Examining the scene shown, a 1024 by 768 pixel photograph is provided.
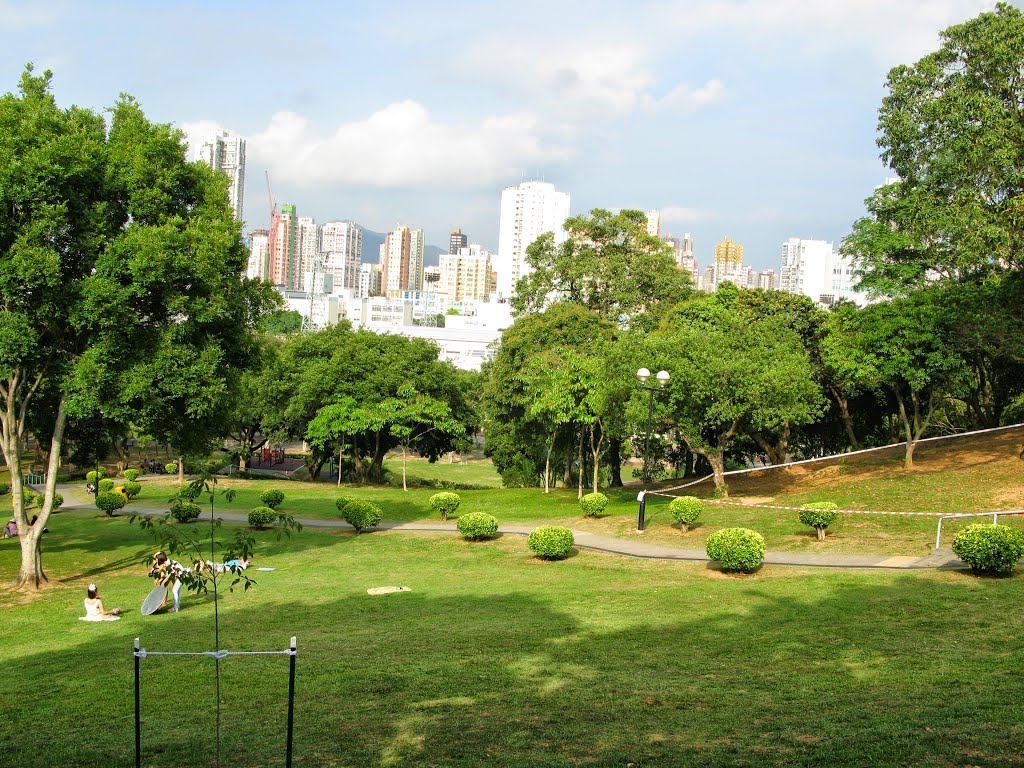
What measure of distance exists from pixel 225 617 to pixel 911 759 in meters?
11.8

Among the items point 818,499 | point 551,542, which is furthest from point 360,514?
point 818,499

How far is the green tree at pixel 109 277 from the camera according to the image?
17.3 m

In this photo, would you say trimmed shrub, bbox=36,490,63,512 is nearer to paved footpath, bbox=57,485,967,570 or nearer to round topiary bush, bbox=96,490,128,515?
round topiary bush, bbox=96,490,128,515

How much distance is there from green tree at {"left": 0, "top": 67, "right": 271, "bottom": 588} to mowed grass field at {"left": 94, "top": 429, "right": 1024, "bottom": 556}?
11.2m

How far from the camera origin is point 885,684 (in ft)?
32.7

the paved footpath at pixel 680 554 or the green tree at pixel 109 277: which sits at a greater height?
the green tree at pixel 109 277

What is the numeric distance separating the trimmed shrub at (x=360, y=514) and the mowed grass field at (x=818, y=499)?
8.56 ft

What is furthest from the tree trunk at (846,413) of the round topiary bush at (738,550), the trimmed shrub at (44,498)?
the trimmed shrub at (44,498)

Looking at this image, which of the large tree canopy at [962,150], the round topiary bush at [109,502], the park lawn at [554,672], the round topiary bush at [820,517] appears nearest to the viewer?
the park lawn at [554,672]

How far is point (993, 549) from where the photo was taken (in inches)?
583

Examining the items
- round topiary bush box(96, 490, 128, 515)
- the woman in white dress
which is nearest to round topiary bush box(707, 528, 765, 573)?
the woman in white dress

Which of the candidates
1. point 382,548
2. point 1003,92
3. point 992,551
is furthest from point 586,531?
point 1003,92

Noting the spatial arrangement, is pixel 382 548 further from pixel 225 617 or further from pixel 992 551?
pixel 992 551

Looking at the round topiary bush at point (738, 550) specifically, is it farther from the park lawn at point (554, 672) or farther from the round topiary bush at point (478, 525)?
the round topiary bush at point (478, 525)
